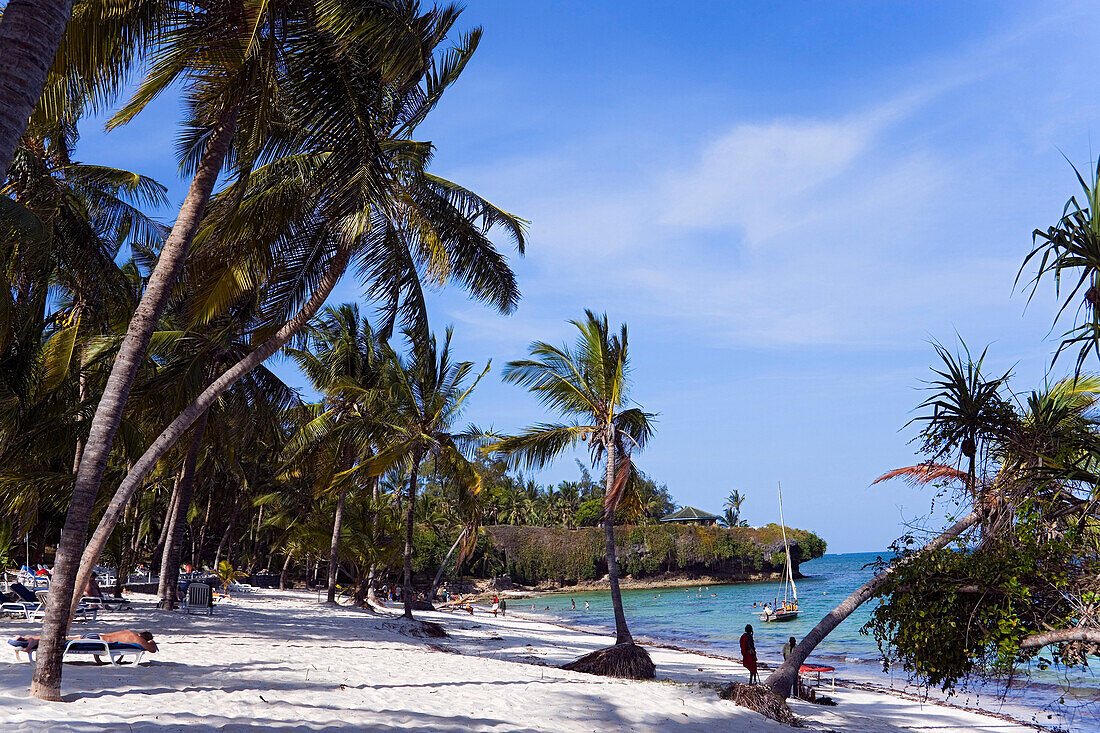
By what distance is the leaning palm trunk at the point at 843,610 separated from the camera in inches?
301

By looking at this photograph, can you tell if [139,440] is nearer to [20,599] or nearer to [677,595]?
[20,599]

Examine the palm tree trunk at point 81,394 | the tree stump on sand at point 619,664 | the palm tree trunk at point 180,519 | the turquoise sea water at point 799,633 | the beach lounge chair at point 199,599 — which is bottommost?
the turquoise sea water at point 799,633

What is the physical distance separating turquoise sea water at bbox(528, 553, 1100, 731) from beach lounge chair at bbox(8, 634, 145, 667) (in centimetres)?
808

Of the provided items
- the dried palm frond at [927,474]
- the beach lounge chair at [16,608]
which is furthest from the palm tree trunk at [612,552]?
the beach lounge chair at [16,608]

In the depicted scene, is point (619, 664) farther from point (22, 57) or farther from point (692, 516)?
point (692, 516)

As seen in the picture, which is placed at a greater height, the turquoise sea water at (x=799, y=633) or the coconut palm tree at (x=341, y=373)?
the coconut palm tree at (x=341, y=373)

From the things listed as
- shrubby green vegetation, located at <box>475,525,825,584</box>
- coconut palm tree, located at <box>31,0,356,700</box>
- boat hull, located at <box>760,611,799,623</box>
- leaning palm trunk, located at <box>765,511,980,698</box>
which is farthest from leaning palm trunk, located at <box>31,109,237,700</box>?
shrubby green vegetation, located at <box>475,525,825,584</box>

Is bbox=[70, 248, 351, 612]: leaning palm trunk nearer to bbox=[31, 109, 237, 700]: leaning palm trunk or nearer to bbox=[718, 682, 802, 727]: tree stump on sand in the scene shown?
bbox=[31, 109, 237, 700]: leaning palm trunk

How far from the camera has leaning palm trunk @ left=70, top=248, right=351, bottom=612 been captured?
8695 mm

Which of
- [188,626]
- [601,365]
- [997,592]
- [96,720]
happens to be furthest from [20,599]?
[997,592]

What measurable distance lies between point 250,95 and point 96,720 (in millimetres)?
6020

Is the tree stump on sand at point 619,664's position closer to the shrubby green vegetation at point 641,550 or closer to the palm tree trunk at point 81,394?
the palm tree trunk at point 81,394

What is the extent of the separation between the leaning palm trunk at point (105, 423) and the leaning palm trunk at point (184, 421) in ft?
2.58

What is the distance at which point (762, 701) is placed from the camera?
32.5 ft
